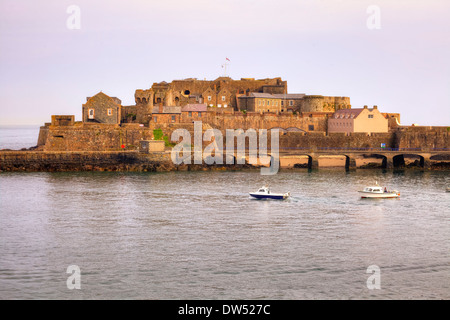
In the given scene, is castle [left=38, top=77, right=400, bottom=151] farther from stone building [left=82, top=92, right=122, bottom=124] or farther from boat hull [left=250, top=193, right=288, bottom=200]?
boat hull [left=250, top=193, right=288, bottom=200]

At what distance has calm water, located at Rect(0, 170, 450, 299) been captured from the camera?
2923 centimetres

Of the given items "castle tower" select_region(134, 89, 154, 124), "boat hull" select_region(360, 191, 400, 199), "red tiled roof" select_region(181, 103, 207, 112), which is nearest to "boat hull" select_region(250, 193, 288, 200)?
"boat hull" select_region(360, 191, 400, 199)

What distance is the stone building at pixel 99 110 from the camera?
91.6 meters

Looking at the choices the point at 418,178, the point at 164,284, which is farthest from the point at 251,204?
the point at 418,178

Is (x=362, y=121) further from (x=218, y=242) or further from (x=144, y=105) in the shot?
(x=218, y=242)

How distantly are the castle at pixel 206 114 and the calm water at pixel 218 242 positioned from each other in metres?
23.3

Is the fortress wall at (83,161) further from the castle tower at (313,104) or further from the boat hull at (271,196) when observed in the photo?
the castle tower at (313,104)

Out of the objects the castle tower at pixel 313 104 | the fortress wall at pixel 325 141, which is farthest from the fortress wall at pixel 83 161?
the castle tower at pixel 313 104

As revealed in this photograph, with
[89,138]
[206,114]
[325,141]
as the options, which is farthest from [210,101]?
[89,138]

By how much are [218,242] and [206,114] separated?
60.9 m

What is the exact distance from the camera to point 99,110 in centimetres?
9181

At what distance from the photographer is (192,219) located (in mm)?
44781

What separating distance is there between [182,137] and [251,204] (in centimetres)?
3998

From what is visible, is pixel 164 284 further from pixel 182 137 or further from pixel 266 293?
pixel 182 137
